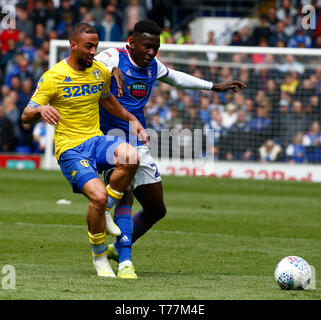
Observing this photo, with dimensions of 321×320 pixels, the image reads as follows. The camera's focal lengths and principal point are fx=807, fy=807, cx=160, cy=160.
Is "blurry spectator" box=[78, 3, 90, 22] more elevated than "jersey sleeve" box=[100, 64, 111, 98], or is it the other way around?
"blurry spectator" box=[78, 3, 90, 22]

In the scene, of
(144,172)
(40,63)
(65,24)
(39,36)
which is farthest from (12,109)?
(144,172)

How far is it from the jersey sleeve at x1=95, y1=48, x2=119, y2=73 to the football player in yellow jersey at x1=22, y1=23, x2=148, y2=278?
11.1 inches

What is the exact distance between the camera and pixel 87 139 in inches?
287

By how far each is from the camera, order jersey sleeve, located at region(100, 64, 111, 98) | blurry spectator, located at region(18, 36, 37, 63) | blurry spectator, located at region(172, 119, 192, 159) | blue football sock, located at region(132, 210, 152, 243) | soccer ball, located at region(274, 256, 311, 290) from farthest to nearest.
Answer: blurry spectator, located at region(18, 36, 37, 63) < blurry spectator, located at region(172, 119, 192, 159) < blue football sock, located at region(132, 210, 152, 243) < jersey sleeve, located at region(100, 64, 111, 98) < soccer ball, located at region(274, 256, 311, 290)

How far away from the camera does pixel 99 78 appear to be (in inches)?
293

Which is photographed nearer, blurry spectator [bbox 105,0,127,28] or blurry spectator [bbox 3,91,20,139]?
blurry spectator [bbox 3,91,20,139]

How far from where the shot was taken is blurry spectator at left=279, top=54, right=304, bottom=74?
20.6 meters

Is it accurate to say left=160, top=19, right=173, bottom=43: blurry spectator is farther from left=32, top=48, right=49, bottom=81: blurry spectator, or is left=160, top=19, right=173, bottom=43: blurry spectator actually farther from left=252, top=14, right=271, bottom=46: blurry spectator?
left=32, top=48, right=49, bottom=81: blurry spectator

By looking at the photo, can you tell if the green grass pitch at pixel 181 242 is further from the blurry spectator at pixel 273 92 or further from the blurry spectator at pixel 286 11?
the blurry spectator at pixel 286 11

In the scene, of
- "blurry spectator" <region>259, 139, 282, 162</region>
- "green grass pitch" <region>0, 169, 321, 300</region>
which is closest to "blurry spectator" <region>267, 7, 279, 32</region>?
"blurry spectator" <region>259, 139, 282, 162</region>

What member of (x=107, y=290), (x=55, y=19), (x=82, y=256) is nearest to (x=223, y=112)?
(x=55, y=19)

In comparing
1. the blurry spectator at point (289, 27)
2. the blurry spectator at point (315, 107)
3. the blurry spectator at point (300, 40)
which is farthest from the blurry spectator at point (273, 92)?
the blurry spectator at point (289, 27)

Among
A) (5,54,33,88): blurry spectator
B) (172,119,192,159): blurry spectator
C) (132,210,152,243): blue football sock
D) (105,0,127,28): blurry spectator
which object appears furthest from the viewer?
(105,0,127,28): blurry spectator
